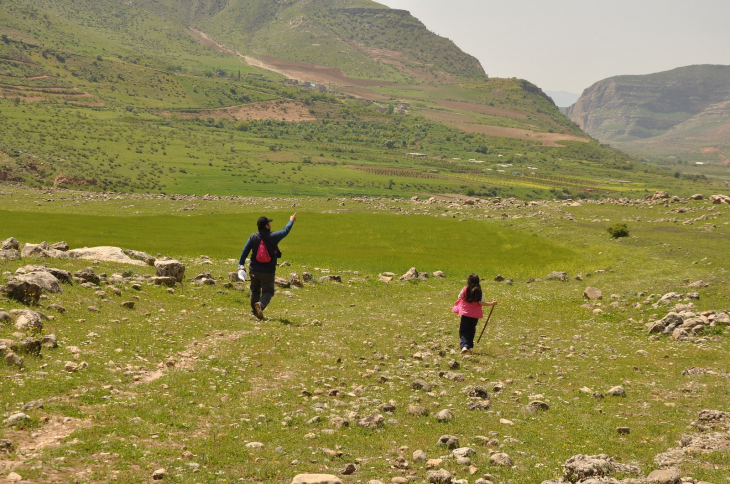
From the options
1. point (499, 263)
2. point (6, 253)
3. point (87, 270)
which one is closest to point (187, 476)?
point (87, 270)

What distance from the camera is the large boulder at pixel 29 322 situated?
13781 millimetres

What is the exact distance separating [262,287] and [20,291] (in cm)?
838

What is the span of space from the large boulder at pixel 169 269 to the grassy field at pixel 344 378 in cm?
59

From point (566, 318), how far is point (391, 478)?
19.8m

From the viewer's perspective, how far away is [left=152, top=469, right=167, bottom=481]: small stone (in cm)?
877

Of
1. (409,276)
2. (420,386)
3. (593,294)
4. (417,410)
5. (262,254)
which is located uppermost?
(262,254)

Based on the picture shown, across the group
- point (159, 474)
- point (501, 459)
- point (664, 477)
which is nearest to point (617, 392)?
point (664, 477)

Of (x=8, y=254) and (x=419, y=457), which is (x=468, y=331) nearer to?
(x=419, y=457)

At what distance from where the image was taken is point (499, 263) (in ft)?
150

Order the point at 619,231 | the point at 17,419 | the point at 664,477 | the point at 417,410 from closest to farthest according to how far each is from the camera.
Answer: the point at 664,477
the point at 17,419
the point at 417,410
the point at 619,231

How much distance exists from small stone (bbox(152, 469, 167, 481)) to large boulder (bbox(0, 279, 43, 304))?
975cm

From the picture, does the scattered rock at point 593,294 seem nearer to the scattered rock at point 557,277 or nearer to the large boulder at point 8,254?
the scattered rock at point 557,277

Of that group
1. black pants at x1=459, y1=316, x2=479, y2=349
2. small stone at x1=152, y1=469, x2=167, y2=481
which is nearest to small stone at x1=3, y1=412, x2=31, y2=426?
small stone at x1=152, y1=469, x2=167, y2=481

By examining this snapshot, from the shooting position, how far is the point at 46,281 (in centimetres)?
1758
